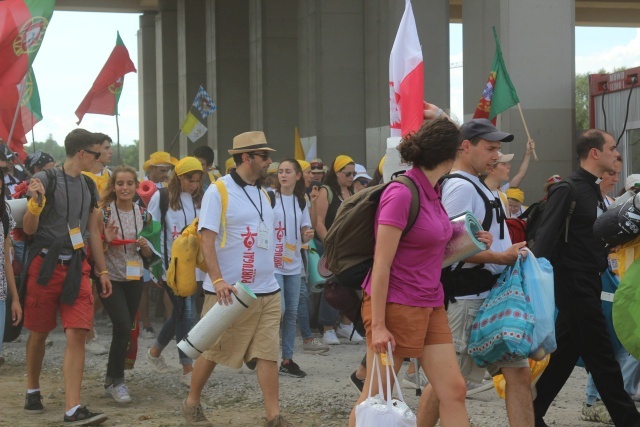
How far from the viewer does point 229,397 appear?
897cm

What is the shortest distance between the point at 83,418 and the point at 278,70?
60.8 feet

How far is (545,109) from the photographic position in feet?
49.1

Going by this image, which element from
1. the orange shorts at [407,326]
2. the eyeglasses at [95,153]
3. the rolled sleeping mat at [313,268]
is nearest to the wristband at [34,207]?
the eyeglasses at [95,153]

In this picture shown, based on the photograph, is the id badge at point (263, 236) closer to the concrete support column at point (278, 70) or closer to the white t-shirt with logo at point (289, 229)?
the white t-shirt with logo at point (289, 229)

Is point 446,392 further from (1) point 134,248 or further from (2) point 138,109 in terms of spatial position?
(2) point 138,109

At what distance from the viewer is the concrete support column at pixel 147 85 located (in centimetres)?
4175

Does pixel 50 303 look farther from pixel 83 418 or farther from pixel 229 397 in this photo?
pixel 229 397

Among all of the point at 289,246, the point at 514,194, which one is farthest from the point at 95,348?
the point at 514,194

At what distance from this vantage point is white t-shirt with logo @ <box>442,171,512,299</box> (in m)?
6.16

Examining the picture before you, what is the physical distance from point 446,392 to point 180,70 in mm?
29619

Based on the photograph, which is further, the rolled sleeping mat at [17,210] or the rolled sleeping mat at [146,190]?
the rolled sleeping mat at [146,190]

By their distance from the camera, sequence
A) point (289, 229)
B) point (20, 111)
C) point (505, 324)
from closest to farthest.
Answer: point (505, 324) → point (289, 229) → point (20, 111)

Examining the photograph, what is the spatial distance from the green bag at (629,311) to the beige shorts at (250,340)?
2.26 m

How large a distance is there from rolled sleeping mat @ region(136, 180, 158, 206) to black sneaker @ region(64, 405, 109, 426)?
15.9 ft
